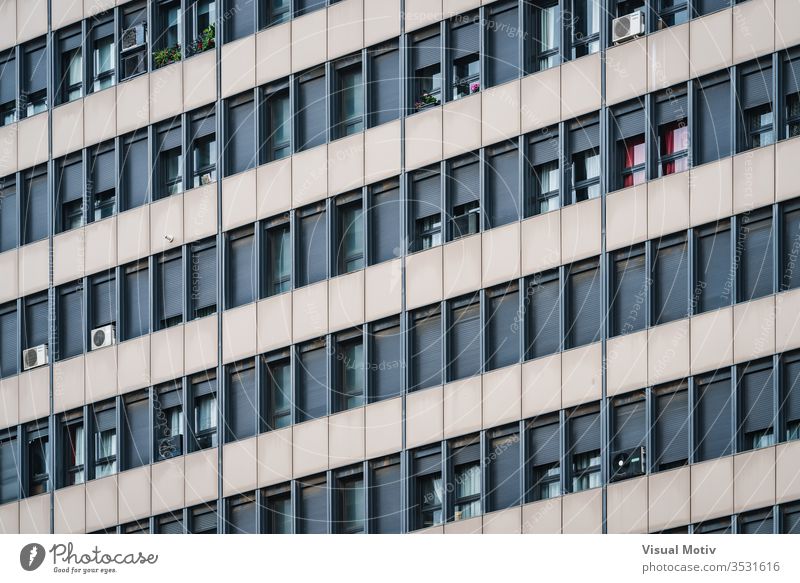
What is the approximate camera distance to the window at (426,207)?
198ft

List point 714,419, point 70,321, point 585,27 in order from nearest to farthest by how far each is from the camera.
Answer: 1. point 714,419
2. point 585,27
3. point 70,321

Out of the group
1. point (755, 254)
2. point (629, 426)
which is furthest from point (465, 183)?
point (755, 254)

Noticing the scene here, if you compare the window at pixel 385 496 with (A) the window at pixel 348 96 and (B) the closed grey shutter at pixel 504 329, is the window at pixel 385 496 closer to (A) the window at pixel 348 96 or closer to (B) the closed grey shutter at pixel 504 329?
(B) the closed grey shutter at pixel 504 329

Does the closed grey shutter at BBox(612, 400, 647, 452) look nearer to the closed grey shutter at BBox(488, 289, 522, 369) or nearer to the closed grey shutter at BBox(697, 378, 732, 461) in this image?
the closed grey shutter at BBox(697, 378, 732, 461)

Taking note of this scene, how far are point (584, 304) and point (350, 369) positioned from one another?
6.68 m

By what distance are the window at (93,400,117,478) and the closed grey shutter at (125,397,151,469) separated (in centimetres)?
47

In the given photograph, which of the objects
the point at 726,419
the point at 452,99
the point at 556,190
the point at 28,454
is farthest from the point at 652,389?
the point at 28,454

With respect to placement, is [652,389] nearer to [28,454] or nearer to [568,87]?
[568,87]

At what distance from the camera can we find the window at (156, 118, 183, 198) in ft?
214

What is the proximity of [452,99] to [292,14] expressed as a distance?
5364mm

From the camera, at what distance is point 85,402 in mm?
65938

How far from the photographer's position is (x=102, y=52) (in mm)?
67438

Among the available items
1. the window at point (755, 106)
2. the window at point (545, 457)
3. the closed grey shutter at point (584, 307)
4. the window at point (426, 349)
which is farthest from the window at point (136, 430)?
the window at point (755, 106)

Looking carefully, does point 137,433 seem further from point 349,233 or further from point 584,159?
point 584,159
